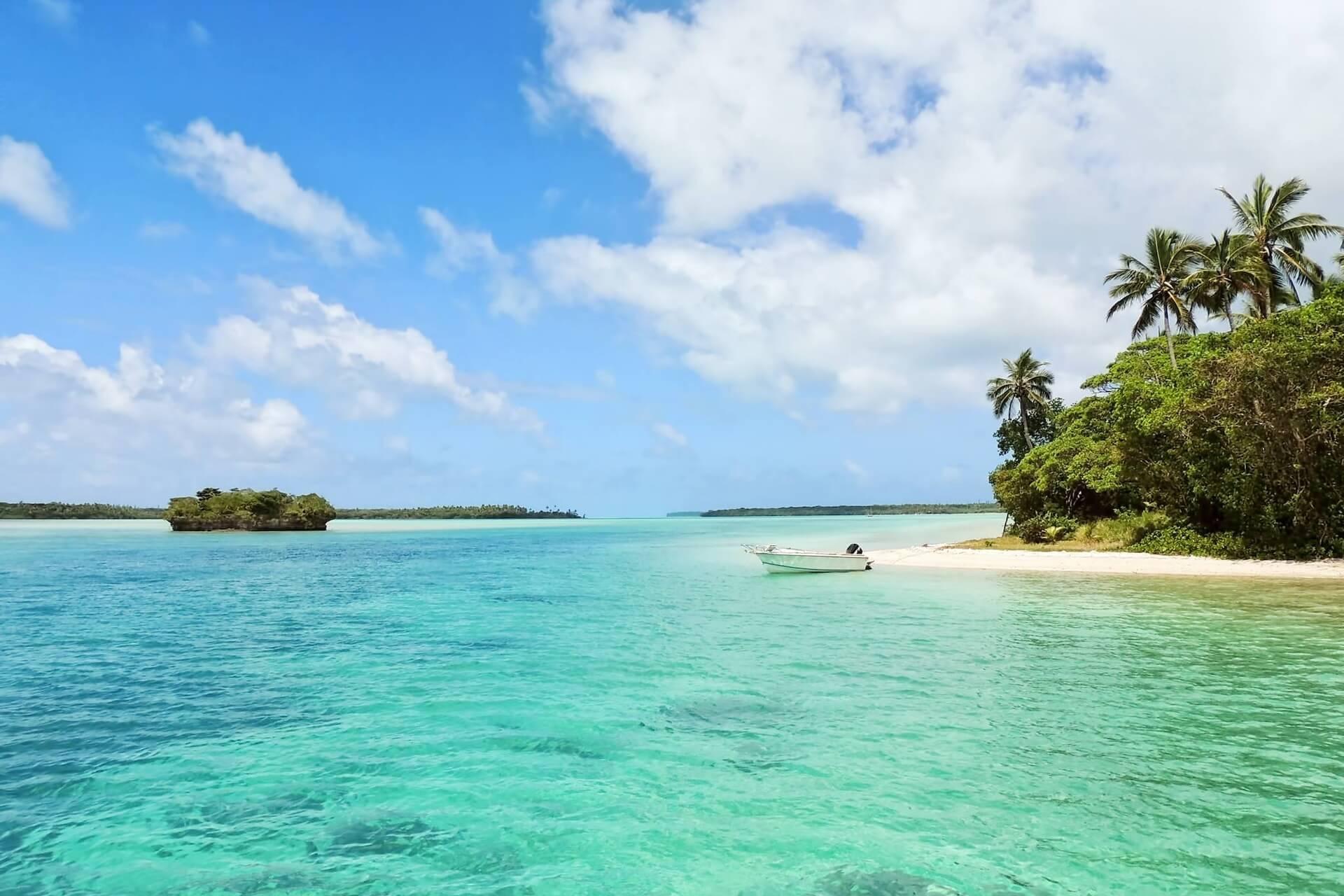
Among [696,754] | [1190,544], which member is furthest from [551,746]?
[1190,544]

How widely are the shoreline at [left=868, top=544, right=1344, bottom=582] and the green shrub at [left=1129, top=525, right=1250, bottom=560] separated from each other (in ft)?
1.90

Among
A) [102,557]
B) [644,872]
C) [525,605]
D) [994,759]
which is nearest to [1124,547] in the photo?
[525,605]

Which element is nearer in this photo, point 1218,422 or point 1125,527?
point 1218,422

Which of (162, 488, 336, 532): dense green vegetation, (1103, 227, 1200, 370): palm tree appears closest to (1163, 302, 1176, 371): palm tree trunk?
(1103, 227, 1200, 370): palm tree

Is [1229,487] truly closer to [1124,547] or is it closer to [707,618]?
[1124,547]

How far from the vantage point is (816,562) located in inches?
1401

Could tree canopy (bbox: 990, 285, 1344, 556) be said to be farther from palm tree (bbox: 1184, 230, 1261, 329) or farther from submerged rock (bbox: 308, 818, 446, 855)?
submerged rock (bbox: 308, 818, 446, 855)

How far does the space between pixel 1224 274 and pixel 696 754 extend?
40.4m

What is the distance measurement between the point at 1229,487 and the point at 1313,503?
2873mm

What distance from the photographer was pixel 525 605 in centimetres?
2741

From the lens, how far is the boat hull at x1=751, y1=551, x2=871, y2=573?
35250 millimetres

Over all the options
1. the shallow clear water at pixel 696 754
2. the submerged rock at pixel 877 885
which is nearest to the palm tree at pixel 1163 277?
the shallow clear water at pixel 696 754

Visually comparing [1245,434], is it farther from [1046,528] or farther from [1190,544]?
[1046,528]

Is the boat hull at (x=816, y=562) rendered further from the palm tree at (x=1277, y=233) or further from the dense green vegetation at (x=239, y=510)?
the dense green vegetation at (x=239, y=510)
